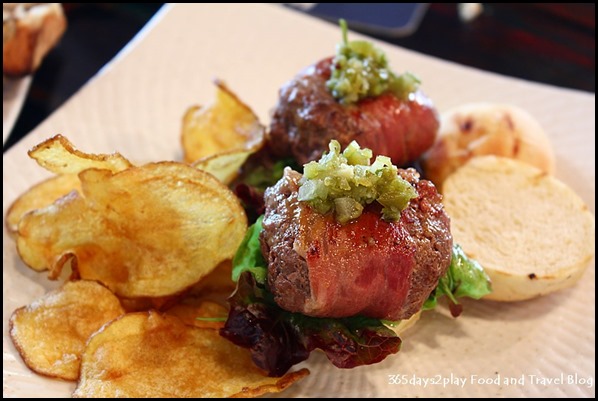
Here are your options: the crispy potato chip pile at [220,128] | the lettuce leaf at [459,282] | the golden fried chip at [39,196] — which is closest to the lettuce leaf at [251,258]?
the lettuce leaf at [459,282]

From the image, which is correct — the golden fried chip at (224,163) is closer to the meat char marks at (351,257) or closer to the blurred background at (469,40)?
the meat char marks at (351,257)

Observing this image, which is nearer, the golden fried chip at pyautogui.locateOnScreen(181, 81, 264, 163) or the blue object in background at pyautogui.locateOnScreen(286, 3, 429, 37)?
the golden fried chip at pyautogui.locateOnScreen(181, 81, 264, 163)

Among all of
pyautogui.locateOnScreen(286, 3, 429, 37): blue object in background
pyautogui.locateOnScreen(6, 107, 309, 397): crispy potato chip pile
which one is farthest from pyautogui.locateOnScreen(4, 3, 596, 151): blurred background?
pyautogui.locateOnScreen(6, 107, 309, 397): crispy potato chip pile

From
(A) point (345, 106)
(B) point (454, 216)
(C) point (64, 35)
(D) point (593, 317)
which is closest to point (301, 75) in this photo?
(A) point (345, 106)

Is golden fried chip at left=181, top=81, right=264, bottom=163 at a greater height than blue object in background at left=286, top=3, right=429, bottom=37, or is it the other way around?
golden fried chip at left=181, top=81, right=264, bottom=163

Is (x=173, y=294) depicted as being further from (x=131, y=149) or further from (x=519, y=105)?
(x=519, y=105)

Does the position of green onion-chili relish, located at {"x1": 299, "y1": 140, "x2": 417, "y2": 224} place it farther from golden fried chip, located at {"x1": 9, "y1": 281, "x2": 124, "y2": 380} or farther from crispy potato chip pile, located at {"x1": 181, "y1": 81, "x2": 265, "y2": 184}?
crispy potato chip pile, located at {"x1": 181, "y1": 81, "x2": 265, "y2": 184}
